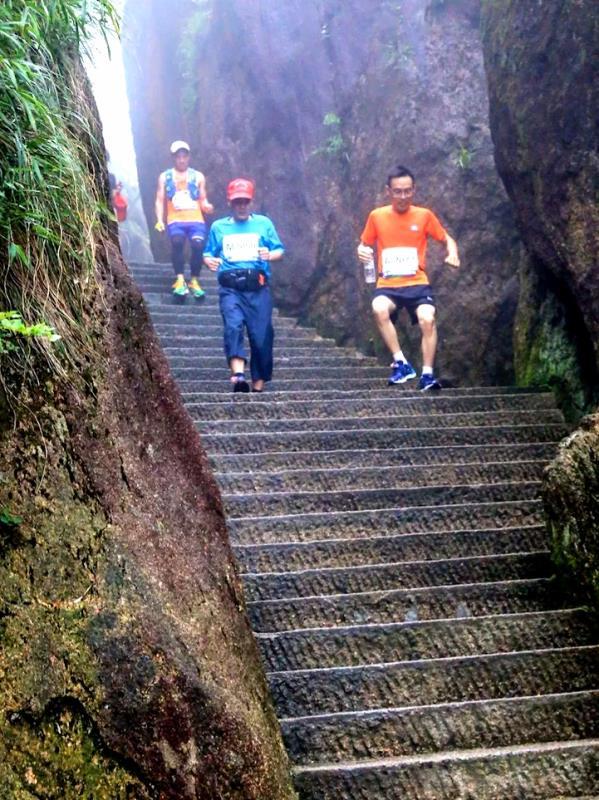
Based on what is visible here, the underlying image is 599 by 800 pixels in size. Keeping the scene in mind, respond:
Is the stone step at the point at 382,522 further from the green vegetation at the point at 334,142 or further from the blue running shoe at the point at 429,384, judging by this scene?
the green vegetation at the point at 334,142

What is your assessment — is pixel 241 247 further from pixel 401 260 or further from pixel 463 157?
pixel 463 157

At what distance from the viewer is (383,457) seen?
246 inches

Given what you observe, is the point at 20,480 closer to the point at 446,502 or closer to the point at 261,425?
the point at 446,502

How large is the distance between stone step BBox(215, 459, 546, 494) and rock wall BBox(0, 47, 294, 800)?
2160mm

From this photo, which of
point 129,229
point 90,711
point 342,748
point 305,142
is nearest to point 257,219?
point 305,142

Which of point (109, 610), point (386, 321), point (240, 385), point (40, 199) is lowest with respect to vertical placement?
point (240, 385)

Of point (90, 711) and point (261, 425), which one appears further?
point (261, 425)

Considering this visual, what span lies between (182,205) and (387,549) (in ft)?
20.9

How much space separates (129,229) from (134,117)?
7932mm

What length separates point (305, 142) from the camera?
11711 millimetres

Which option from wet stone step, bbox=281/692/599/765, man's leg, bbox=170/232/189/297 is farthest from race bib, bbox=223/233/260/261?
wet stone step, bbox=281/692/599/765

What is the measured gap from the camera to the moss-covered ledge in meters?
4.45

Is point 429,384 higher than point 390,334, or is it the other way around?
point 390,334

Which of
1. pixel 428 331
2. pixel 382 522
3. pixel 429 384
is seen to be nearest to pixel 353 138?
pixel 428 331
